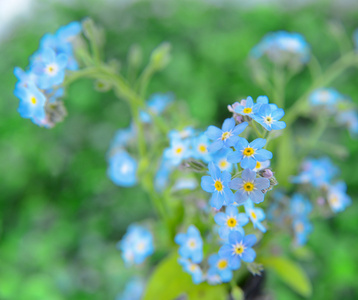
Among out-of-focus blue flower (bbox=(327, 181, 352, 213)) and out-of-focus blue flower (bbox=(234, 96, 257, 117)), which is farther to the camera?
out-of-focus blue flower (bbox=(327, 181, 352, 213))

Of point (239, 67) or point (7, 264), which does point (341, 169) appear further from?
Answer: point (7, 264)

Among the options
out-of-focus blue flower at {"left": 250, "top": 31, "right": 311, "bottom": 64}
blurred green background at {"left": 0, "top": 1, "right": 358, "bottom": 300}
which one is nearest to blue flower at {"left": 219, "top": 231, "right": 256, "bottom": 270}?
out-of-focus blue flower at {"left": 250, "top": 31, "right": 311, "bottom": 64}

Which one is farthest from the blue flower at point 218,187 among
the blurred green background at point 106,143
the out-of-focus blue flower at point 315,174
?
the blurred green background at point 106,143

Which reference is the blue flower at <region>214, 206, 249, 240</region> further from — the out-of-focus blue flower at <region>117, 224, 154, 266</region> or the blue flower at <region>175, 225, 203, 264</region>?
the out-of-focus blue flower at <region>117, 224, 154, 266</region>

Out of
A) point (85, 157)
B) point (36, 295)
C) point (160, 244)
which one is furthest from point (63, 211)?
point (160, 244)

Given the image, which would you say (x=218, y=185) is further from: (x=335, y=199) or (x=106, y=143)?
(x=106, y=143)
